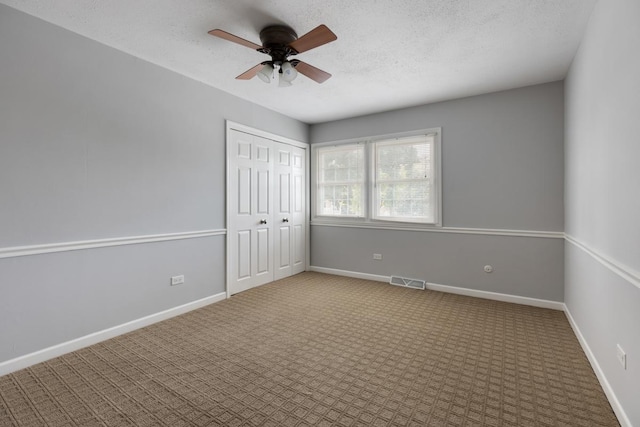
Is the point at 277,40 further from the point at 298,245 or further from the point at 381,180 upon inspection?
the point at 298,245

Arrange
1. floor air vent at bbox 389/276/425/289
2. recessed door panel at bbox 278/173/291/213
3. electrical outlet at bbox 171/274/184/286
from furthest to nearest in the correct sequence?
recessed door panel at bbox 278/173/291/213 < floor air vent at bbox 389/276/425/289 < electrical outlet at bbox 171/274/184/286

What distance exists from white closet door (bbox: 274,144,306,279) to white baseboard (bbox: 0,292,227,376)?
1585 millimetres

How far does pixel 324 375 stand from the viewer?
222 cm

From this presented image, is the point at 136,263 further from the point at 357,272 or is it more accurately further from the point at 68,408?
the point at 357,272

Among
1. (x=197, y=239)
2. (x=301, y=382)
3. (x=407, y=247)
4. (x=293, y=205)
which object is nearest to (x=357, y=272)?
(x=407, y=247)

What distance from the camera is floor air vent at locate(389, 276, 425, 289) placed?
14.5 feet

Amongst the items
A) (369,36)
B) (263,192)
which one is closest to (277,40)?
(369,36)

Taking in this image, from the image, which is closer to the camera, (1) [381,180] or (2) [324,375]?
(2) [324,375]

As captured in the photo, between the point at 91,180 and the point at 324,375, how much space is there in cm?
264

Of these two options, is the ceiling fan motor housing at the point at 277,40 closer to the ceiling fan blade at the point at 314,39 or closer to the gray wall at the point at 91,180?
the ceiling fan blade at the point at 314,39

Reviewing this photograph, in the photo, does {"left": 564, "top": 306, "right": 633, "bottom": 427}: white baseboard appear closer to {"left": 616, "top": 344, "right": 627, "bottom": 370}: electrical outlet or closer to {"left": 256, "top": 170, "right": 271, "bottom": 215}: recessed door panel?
{"left": 616, "top": 344, "right": 627, "bottom": 370}: electrical outlet

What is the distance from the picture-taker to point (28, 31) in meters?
2.33

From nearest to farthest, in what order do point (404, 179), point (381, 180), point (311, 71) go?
point (311, 71) < point (404, 179) < point (381, 180)

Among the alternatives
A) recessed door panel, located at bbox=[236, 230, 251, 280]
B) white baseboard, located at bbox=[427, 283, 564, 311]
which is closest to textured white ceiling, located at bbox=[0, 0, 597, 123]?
recessed door panel, located at bbox=[236, 230, 251, 280]
